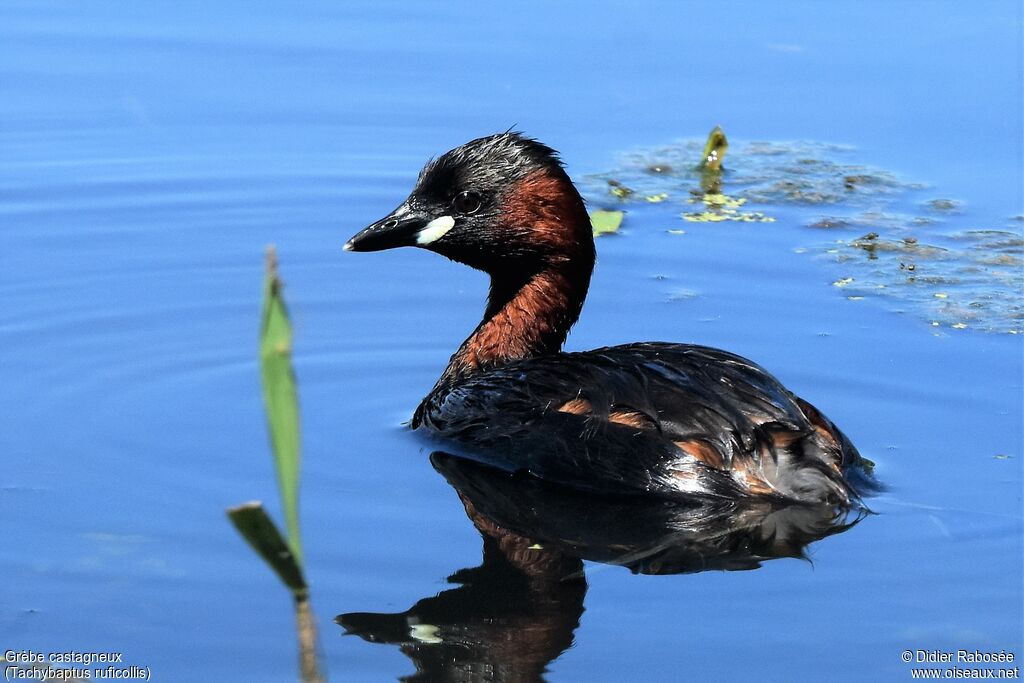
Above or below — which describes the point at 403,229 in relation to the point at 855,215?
below

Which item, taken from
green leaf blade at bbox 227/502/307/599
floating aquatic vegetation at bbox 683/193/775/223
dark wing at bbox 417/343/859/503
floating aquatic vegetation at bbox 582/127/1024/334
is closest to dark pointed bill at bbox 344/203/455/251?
dark wing at bbox 417/343/859/503

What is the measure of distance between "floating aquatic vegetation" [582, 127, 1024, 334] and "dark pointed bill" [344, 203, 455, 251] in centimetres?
213

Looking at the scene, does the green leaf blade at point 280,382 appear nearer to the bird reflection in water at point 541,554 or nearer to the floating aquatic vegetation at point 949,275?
the bird reflection in water at point 541,554

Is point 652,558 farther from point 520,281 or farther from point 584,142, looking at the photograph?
point 584,142

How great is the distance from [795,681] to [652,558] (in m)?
0.93

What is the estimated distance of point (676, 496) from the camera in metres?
5.33

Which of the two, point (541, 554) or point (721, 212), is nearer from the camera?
point (541, 554)

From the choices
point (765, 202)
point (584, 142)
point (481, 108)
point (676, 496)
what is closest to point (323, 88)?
point (481, 108)

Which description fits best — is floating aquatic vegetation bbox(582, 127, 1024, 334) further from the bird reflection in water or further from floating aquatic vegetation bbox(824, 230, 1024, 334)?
the bird reflection in water

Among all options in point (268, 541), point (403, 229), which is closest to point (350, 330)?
point (403, 229)

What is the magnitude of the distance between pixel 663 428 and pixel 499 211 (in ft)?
4.44

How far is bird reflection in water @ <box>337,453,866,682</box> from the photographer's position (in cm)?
424

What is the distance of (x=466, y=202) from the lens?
6.34 m

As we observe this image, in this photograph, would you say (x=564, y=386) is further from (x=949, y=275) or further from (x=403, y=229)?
(x=949, y=275)
